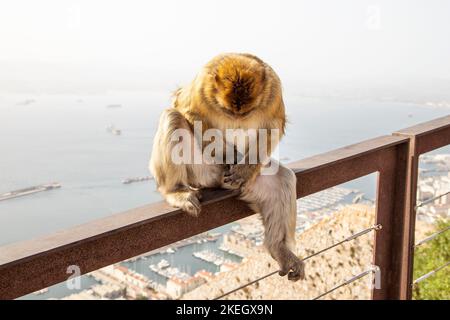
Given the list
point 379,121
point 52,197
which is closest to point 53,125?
point 52,197

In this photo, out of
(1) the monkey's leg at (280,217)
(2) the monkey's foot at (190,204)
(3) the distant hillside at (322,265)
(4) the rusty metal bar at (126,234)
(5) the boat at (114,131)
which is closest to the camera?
(4) the rusty metal bar at (126,234)

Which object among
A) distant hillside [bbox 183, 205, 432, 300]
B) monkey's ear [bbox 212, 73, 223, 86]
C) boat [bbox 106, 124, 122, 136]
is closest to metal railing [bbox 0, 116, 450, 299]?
monkey's ear [bbox 212, 73, 223, 86]

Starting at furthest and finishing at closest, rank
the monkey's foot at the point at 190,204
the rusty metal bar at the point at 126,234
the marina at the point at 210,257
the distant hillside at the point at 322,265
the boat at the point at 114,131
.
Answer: the boat at the point at 114,131
the marina at the point at 210,257
the distant hillside at the point at 322,265
the monkey's foot at the point at 190,204
the rusty metal bar at the point at 126,234

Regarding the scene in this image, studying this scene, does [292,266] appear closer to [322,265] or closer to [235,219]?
[235,219]

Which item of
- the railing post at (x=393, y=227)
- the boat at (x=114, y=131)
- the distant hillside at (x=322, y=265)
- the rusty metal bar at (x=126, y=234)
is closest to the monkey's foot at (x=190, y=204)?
the rusty metal bar at (x=126, y=234)

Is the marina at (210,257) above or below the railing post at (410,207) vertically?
below

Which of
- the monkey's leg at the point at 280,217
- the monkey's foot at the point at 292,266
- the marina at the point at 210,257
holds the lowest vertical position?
the marina at the point at 210,257

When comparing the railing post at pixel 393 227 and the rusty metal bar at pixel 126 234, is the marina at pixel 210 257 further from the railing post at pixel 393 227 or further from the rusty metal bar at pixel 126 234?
the rusty metal bar at pixel 126 234
